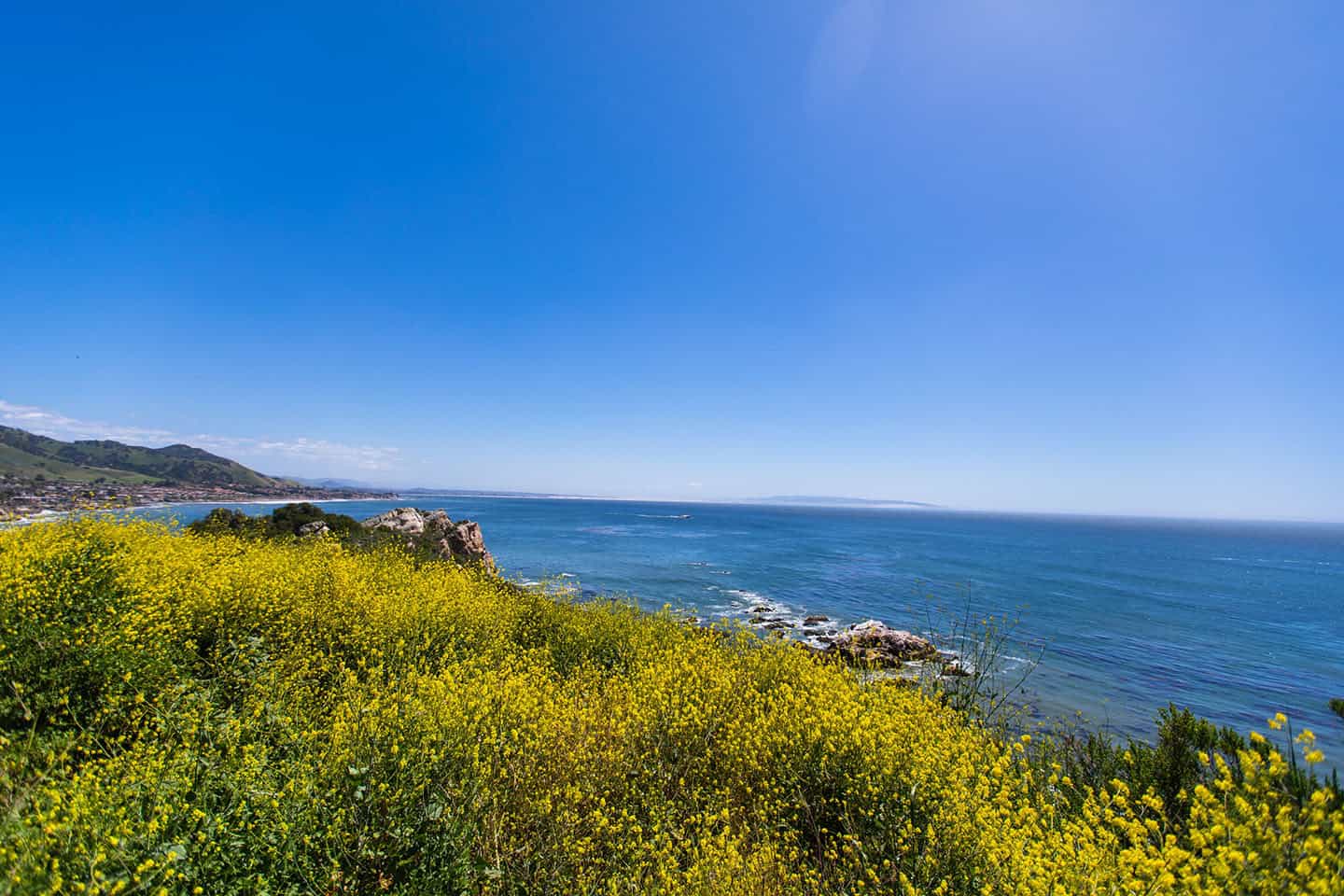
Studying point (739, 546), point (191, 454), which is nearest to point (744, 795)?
point (739, 546)

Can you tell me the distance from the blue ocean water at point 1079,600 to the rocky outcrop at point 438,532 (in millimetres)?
4916

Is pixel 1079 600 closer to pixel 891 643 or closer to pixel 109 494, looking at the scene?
pixel 891 643

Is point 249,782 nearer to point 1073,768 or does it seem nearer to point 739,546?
point 1073,768

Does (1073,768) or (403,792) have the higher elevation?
(403,792)

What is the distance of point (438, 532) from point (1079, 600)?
50895 mm

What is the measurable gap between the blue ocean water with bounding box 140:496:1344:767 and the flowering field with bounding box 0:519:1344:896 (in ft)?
52.0

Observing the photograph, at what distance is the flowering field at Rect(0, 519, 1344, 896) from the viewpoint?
399 centimetres

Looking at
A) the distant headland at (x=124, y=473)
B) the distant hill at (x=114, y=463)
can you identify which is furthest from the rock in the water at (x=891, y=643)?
the distant hill at (x=114, y=463)

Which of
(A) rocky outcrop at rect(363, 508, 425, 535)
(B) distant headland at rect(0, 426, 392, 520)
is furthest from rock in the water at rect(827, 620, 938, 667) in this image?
(B) distant headland at rect(0, 426, 392, 520)

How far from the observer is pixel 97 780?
4.70 metres

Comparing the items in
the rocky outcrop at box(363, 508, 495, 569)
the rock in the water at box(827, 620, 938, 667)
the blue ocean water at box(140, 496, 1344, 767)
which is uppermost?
the rocky outcrop at box(363, 508, 495, 569)

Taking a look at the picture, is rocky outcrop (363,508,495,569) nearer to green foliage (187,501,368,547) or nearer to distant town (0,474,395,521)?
green foliage (187,501,368,547)

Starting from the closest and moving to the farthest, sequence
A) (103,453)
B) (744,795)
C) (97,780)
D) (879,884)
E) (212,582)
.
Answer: (97,780)
(879,884)
(744,795)
(212,582)
(103,453)

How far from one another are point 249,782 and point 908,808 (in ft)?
24.0
